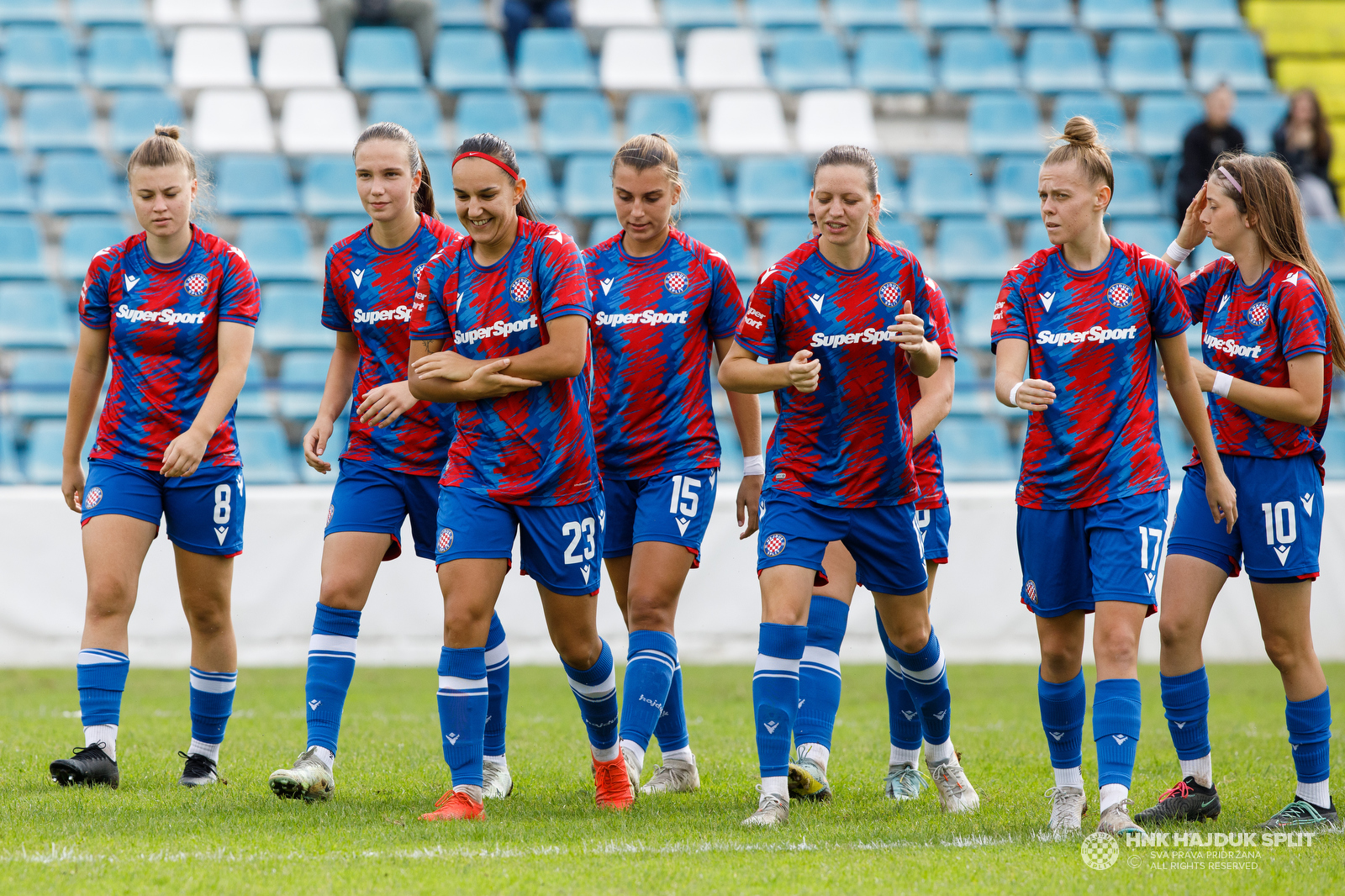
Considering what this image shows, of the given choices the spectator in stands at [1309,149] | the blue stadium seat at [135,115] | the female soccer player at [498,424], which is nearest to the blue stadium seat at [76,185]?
the blue stadium seat at [135,115]

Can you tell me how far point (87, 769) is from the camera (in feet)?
17.7

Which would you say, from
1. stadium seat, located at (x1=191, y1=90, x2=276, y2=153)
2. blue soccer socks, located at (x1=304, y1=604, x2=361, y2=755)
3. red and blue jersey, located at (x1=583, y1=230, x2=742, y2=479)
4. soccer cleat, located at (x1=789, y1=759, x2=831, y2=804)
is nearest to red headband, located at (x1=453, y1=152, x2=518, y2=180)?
red and blue jersey, located at (x1=583, y1=230, x2=742, y2=479)

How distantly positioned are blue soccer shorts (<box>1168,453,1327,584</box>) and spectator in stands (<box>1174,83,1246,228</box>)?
8.71 m

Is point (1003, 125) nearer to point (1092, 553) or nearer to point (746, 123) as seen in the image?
point (746, 123)

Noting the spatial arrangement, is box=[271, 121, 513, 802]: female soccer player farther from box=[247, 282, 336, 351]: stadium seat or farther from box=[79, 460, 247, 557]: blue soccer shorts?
box=[247, 282, 336, 351]: stadium seat

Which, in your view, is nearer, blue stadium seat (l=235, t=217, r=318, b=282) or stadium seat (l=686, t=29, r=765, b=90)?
blue stadium seat (l=235, t=217, r=318, b=282)

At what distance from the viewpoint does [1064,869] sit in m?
4.13

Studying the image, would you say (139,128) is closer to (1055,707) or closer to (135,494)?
(135,494)

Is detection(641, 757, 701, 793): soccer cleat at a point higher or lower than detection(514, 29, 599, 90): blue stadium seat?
lower

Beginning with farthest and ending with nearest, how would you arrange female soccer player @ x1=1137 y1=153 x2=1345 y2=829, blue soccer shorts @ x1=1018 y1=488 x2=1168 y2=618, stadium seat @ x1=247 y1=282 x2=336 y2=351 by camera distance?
stadium seat @ x1=247 y1=282 x2=336 y2=351, female soccer player @ x1=1137 y1=153 x2=1345 y2=829, blue soccer shorts @ x1=1018 y1=488 x2=1168 y2=618

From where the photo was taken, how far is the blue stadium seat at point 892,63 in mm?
15344

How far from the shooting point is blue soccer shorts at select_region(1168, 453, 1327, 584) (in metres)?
5.00

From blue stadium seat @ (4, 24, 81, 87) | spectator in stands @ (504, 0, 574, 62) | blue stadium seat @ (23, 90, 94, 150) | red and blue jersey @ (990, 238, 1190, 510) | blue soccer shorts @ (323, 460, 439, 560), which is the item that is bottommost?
blue soccer shorts @ (323, 460, 439, 560)

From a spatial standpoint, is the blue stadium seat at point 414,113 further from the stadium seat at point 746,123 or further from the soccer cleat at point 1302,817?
the soccer cleat at point 1302,817
